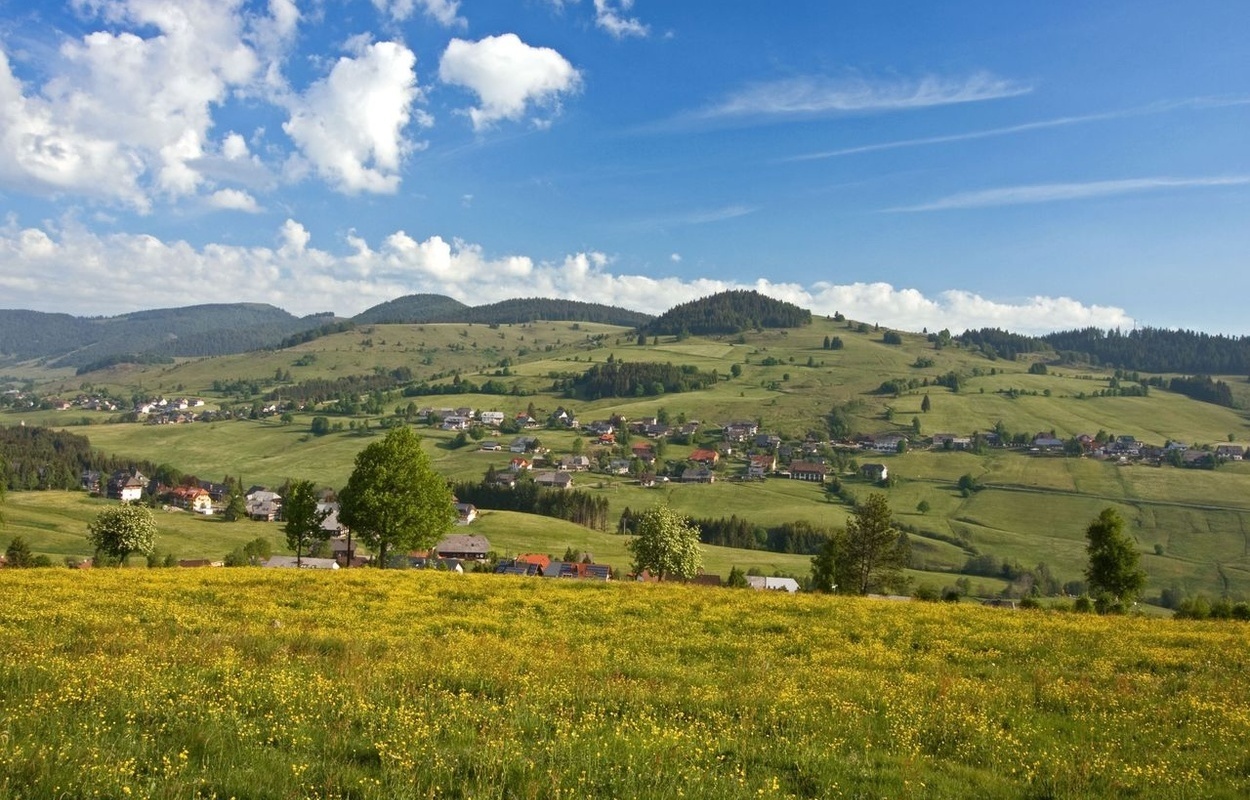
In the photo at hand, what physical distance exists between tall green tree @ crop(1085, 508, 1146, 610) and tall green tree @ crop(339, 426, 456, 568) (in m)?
49.3

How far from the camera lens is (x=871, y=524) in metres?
58.9

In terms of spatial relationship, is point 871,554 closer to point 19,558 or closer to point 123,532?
point 123,532

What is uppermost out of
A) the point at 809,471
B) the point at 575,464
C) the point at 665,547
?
the point at 665,547

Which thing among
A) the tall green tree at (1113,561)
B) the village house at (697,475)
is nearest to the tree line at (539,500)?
the village house at (697,475)

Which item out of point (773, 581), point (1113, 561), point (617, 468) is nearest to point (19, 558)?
point (773, 581)

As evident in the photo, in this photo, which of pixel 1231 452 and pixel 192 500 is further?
pixel 1231 452

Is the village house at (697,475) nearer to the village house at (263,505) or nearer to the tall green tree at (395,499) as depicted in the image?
the village house at (263,505)

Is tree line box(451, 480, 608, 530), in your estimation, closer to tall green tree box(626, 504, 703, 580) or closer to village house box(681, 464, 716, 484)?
village house box(681, 464, 716, 484)

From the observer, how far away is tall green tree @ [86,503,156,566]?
59.3 metres

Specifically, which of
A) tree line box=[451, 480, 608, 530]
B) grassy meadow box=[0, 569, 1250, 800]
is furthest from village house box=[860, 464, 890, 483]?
grassy meadow box=[0, 569, 1250, 800]

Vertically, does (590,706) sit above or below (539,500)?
above

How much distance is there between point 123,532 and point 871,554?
2485 inches

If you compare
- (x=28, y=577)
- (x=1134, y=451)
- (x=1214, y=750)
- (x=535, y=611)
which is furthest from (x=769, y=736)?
(x=1134, y=451)

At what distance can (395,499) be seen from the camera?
50250mm
